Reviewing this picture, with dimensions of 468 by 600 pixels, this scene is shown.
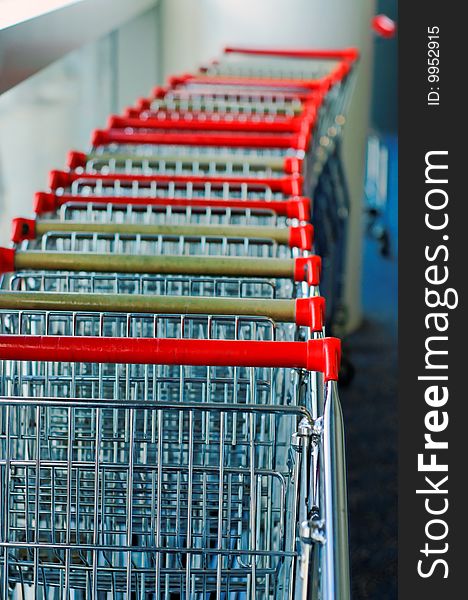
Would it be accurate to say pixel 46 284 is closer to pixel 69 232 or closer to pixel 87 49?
pixel 69 232

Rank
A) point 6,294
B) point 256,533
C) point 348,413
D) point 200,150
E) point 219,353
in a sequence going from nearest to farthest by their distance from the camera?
1. point 219,353
2. point 256,533
3. point 6,294
4. point 200,150
5. point 348,413

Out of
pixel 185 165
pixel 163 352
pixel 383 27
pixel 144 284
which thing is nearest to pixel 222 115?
pixel 185 165

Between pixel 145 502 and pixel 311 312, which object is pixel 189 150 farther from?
pixel 311 312

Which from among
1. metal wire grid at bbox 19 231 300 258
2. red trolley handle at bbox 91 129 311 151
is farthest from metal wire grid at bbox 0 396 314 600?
red trolley handle at bbox 91 129 311 151

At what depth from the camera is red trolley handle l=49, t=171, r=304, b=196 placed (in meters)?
3.26

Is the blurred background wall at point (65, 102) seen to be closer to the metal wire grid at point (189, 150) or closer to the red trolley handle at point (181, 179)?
the metal wire grid at point (189, 150)

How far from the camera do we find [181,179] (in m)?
3.33

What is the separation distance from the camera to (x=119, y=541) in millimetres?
2705

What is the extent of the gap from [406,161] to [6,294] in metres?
3.01

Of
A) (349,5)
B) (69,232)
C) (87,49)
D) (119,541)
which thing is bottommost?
(119,541)

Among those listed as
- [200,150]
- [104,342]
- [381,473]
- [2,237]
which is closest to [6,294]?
[104,342]

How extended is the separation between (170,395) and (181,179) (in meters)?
0.73

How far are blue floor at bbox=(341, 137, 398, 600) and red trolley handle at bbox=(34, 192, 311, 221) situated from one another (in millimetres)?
1623

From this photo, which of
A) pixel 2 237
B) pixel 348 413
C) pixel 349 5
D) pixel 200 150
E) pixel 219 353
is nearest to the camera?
pixel 219 353
